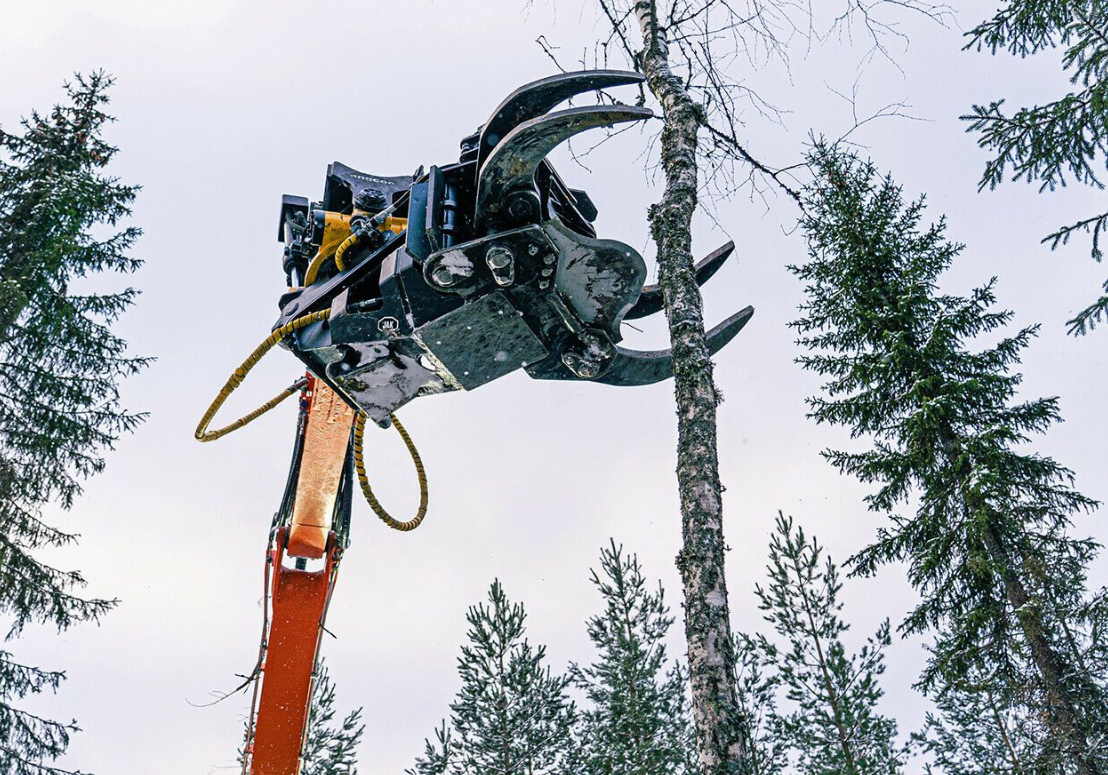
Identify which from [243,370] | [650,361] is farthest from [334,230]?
[650,361]

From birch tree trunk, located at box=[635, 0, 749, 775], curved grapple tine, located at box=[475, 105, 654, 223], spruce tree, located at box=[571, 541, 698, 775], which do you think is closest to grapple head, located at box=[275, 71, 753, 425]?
curved grapple tine, located at box=[475, 105, 654, 223]

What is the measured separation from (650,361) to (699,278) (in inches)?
26.2

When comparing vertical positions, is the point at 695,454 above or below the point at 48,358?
below

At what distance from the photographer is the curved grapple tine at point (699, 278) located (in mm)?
4777

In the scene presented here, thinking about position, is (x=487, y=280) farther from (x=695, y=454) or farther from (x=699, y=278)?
(x=699, y=278)

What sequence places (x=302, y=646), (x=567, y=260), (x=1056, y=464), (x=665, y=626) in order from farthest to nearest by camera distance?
(x=665, y=626), (x=1056, y=464), (x=302, y=646), (x=567, y=260)

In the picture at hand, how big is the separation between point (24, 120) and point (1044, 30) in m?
16.1

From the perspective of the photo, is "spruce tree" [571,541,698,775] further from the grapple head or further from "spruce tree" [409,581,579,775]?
the grapple head

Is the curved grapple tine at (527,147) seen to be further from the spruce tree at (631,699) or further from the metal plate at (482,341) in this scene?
the spruce tree at (631,699)

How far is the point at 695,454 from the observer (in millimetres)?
3777

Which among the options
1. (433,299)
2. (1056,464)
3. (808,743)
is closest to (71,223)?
(433,299)

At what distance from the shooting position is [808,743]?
1652 cm

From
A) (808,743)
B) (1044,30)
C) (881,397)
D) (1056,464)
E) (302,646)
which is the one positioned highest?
(1044,30)

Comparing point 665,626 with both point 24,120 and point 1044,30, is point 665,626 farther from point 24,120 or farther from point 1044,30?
point 24,120
